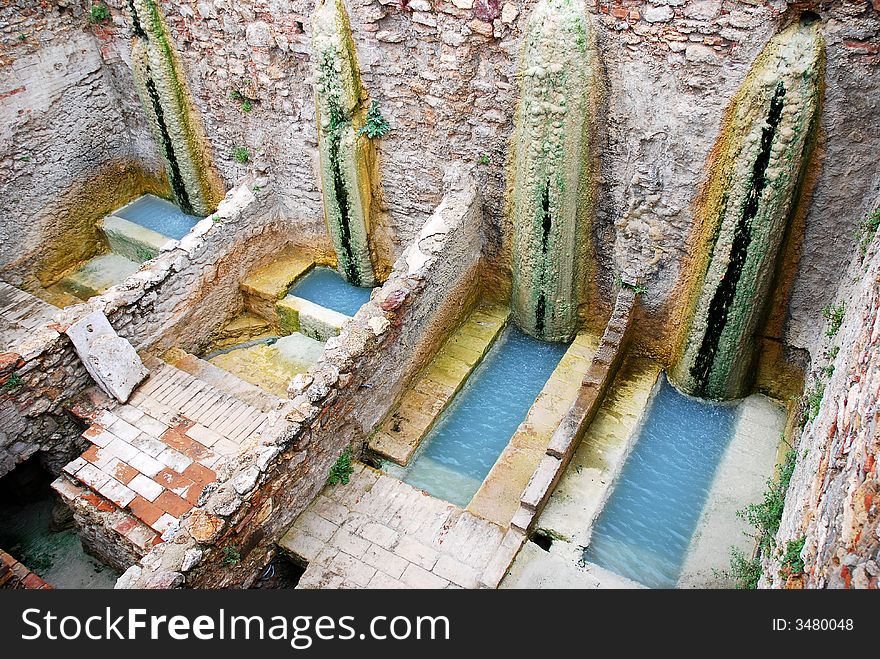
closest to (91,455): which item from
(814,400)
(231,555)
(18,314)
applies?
(231,555)

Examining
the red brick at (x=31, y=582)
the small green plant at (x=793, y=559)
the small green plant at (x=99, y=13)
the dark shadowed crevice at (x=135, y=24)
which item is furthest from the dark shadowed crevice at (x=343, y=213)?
the small green plant at (x=793, y=559)

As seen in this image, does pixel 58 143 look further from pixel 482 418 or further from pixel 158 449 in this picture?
pixel 482 418

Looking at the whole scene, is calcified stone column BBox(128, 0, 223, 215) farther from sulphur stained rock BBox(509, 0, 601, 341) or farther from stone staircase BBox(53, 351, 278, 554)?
sulphur stained rock BBox(509, 0, 601, 341)

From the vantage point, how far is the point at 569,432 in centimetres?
548

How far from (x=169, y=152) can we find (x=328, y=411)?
195 inches

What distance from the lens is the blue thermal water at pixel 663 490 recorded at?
5.20 m

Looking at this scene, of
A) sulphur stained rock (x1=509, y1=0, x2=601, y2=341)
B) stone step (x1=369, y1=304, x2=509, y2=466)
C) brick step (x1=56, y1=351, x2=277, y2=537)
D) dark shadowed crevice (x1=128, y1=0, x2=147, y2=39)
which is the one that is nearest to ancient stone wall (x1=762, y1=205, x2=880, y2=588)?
sulphur stained rock (x1=509, y1=0, x2=601, y2=341)

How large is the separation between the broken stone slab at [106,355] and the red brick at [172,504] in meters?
1.24

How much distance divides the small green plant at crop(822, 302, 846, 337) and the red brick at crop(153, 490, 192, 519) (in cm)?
519

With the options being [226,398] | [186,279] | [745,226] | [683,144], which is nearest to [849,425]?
[745,226]

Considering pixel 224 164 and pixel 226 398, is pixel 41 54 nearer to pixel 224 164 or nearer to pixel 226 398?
→ pixel 224 164

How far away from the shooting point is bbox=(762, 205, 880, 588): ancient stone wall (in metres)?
2.78

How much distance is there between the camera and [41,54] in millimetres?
7750

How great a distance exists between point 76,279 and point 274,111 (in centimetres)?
362
